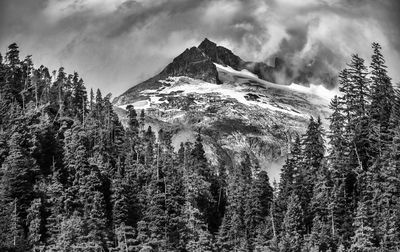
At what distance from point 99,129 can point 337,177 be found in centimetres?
5817

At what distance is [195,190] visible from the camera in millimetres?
112125

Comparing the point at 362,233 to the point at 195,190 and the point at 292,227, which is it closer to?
the point at 292,227

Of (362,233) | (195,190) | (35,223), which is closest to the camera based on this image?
(362,233)

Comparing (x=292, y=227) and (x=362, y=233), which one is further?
(x=292, y=227)

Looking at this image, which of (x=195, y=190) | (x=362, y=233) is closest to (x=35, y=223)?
(x=195, y=190)

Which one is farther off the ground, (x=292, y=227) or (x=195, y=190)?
(x=195, y=190)

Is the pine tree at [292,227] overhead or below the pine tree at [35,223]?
below

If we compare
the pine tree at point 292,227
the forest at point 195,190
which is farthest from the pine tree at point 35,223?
the pine tree at point 292,227

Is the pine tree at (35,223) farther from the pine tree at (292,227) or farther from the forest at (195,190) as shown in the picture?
the pine tree at (292,227)

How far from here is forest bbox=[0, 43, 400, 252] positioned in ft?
282

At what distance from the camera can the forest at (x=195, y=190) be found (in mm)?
85938

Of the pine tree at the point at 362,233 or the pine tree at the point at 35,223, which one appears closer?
the pine tree at the point at 362,233

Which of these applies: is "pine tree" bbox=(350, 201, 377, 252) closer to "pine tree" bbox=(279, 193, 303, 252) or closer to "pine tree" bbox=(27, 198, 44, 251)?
"pine tree" bbox=(279, 193, 303, 252)

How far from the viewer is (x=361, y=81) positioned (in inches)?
3583
